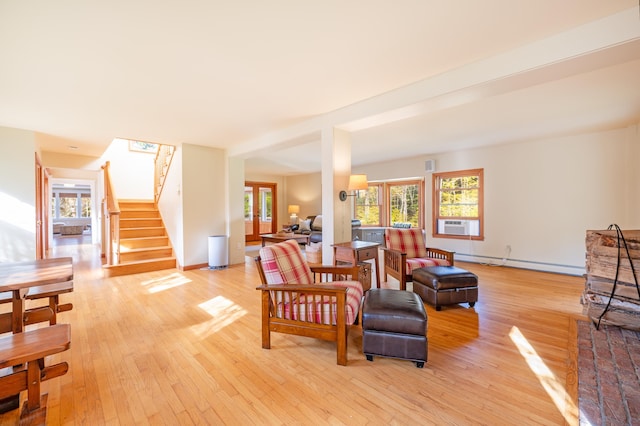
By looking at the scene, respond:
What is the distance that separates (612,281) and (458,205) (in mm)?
3588

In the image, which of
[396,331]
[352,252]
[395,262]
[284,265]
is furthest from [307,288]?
[395,262]

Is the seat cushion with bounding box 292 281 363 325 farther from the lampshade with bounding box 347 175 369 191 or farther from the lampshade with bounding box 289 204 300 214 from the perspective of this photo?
the lampshade with bounding box 289 204 300 214

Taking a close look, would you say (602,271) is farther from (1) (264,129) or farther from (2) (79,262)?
(2) (79,262)

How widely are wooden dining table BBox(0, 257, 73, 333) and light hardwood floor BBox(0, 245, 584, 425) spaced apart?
0.51 meters

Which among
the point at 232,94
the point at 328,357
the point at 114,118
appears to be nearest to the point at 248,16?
the point at 232,94

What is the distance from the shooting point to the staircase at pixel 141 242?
16.5 feet

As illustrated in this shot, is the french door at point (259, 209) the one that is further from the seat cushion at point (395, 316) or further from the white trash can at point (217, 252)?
the seat cushion at point (395, 316)

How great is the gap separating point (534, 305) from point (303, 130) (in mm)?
3686

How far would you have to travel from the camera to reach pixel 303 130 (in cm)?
398

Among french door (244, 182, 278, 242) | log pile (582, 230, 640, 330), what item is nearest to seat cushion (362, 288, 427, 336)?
log pile (582, 230, 640, 330)

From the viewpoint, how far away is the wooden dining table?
1.75 metres

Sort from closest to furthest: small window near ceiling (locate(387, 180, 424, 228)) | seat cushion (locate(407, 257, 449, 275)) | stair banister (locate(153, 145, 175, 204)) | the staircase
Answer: seat cushion (locate(407, 257, 449, 275))
the staircase
stair banister (locate(153, 145, 175, 204))
small window near ceiling (locate(387, 180, 424, 228))

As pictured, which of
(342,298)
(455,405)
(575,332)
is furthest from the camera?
(575,332)

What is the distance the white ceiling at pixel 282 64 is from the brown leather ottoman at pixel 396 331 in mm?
2005
